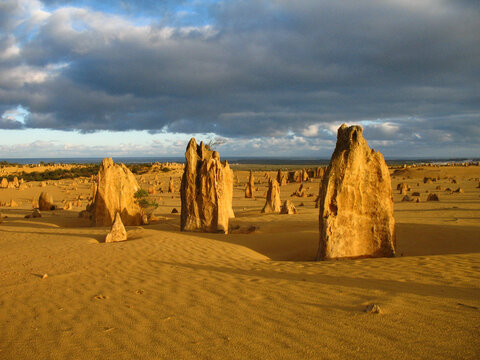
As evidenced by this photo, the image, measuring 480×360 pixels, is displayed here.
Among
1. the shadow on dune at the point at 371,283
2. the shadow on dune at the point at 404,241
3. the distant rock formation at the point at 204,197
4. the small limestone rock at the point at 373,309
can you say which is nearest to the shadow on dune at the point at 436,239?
the shadow on dune at the point at 404,241

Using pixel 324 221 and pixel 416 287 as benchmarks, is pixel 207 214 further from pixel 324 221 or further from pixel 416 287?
pixel 416 287

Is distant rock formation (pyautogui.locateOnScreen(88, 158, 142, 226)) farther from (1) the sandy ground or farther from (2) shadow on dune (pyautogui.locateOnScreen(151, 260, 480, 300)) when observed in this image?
(2) shadow on dune (pyautogui.locateOnScreen(151, 260, 480, 300))

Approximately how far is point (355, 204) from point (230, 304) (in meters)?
4.25

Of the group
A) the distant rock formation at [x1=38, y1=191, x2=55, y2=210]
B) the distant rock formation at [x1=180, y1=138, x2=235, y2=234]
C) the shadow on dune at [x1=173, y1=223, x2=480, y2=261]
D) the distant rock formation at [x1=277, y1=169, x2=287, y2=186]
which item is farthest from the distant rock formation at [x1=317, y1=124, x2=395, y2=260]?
the distant rock formation at [x1=277, y1=169, x2=287, y2=186]

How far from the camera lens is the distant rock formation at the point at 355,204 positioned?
8.05 m

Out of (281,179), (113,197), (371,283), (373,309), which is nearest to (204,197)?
(113,197)

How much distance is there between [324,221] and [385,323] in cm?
399

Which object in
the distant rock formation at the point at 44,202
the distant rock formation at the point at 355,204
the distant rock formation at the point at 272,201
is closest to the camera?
the distant rock formation at the point at 355,204

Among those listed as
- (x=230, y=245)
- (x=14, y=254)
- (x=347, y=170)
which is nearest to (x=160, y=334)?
(x=347, y=170)

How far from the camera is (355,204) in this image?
8156 mm

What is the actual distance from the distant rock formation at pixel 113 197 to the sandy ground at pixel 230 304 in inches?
202

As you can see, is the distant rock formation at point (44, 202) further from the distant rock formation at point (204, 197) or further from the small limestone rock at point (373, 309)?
the small limestone rock at point (373, 309)

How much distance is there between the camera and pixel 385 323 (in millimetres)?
4105

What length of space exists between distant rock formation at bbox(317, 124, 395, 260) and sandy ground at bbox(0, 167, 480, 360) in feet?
1.94
